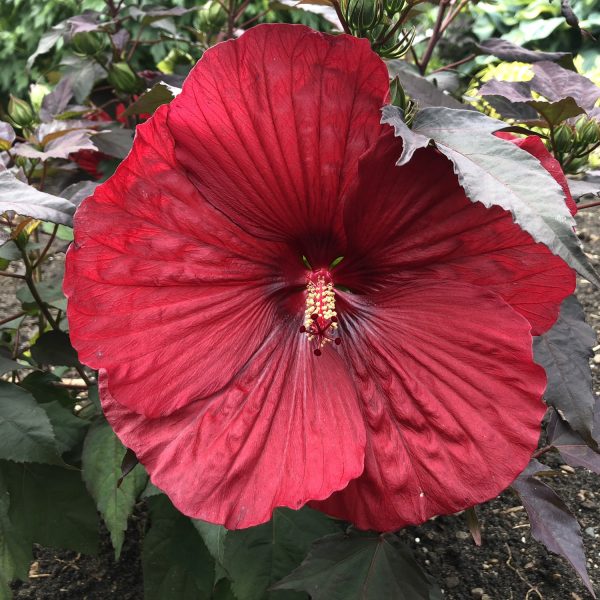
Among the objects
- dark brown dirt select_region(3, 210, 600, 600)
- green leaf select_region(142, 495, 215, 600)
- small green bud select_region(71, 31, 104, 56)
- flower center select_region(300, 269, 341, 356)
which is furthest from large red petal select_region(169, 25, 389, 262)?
small green bud select_region(71, 31, 104, 56)

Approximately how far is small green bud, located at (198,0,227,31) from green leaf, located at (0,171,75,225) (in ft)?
3.14

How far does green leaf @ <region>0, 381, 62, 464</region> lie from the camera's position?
919 millimetres

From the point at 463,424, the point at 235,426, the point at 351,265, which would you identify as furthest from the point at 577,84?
the point at 235,426

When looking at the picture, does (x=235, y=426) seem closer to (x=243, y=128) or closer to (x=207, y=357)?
(x=207, y=357)

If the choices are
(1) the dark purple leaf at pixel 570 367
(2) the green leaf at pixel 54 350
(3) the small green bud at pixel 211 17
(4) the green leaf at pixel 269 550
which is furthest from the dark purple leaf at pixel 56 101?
(1) the dark purple leaf at pixel 570 367

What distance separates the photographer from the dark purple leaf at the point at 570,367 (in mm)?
859

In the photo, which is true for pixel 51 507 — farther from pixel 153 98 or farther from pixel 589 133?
pixel 589 133

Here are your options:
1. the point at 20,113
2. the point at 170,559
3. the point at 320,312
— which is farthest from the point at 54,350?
the point at 320,312

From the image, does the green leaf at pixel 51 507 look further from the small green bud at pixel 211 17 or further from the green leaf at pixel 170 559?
the small green bud at pixel 211 17

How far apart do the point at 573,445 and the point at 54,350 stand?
0.83m

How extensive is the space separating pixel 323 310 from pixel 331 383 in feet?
0.26

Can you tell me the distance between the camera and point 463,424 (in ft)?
2.21

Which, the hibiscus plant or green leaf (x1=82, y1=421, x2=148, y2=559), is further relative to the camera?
green leaf (x1=82, y1=421, x2=148, y2=559)

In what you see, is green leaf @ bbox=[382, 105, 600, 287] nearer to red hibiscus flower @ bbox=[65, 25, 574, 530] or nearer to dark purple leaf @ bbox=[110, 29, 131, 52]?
red hibiscus flower @ bbox=[65, 25, 574, 530]
